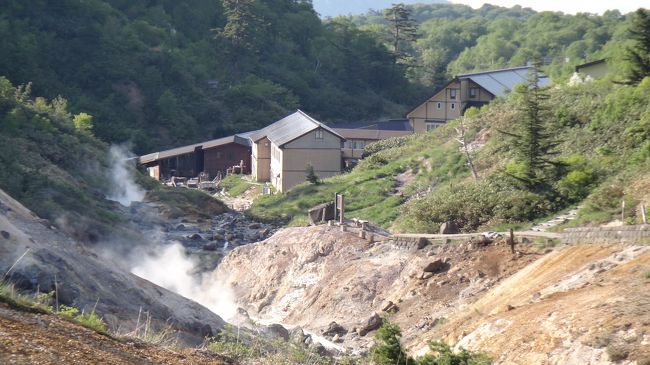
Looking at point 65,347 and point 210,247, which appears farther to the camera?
point 210,247

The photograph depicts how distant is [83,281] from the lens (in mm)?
16750

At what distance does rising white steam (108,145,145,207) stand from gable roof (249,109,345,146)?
752cm

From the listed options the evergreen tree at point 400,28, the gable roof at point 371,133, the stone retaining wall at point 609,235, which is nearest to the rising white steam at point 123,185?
the gable roof at point 371,133

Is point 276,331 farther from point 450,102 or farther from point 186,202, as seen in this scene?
point 450,102

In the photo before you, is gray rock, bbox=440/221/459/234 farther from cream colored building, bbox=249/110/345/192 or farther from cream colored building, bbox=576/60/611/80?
cream colored building, bbox=249/110/345/192

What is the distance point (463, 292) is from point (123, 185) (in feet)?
68.5

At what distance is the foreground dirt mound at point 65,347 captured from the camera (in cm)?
957

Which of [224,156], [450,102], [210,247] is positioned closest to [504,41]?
[450,102]

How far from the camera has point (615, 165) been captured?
29.3 m

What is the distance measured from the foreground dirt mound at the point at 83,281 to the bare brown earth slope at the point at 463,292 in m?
4.75

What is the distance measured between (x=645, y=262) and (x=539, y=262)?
3526 mm

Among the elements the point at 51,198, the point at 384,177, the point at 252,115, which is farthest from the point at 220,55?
the point at 51,198

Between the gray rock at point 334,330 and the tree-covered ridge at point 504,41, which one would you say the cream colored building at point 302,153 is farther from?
the tree-covered ridge at point 504,41

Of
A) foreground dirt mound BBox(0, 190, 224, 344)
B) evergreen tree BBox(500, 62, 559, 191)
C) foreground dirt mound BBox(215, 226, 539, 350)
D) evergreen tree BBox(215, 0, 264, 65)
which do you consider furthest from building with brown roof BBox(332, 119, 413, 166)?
foreground dirt mound BBox(0, 190, 224, 344)
